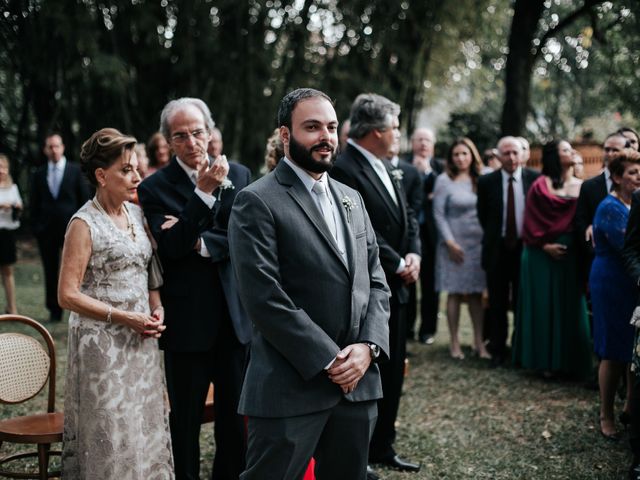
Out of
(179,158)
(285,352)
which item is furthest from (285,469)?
(179,158)

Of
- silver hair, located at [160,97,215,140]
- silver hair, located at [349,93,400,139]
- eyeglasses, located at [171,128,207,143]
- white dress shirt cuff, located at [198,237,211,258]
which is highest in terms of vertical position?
silver hair, located at [349,93,400,139]

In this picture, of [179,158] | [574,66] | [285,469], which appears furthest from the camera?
[574,66]

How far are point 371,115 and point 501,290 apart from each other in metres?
3.45

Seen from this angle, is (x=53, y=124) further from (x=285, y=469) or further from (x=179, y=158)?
(x=285, y=469)

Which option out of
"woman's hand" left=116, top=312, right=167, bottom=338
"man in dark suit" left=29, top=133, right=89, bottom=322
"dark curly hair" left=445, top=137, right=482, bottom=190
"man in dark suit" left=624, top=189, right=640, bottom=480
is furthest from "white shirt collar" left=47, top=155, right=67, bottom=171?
"man in dark suit" left=624, top=189, right=640, bottom=480

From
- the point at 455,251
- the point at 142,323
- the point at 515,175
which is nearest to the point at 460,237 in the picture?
the point at 455,251

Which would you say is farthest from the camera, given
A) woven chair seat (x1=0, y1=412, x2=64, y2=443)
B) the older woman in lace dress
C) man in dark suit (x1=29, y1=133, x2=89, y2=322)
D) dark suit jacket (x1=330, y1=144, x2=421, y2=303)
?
man in dark suit (x1=29, y1=133, x2=89, y2=322)

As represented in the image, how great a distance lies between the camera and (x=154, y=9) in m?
12.2

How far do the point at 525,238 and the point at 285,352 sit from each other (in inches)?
188

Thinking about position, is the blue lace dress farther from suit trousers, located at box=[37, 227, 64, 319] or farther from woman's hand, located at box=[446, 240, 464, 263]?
suit trousers, located at box=[37, 227, 64, 319]

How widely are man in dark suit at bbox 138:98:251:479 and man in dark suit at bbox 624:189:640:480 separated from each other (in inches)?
91.9

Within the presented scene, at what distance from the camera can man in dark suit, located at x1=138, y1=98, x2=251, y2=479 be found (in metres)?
3.72

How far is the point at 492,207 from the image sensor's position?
7.29 meters

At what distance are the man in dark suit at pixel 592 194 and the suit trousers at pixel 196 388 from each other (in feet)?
11.8
